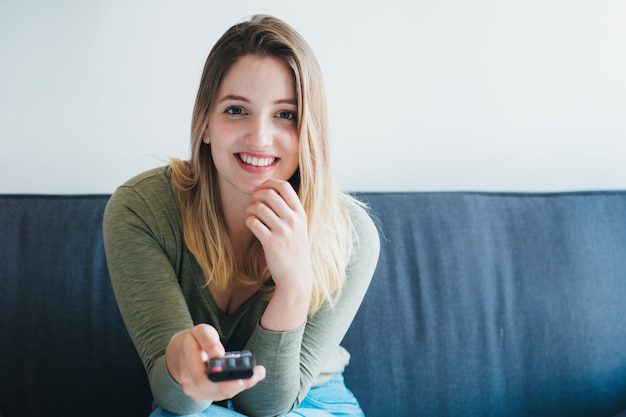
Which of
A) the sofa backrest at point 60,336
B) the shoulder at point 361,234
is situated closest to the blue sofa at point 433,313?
the sofa backrest at point 60,336

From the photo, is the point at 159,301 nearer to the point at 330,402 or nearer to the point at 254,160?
the point at 254,160

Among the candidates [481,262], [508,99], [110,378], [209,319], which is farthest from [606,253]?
[110,378]

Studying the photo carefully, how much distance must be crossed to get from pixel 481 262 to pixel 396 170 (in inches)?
13.4

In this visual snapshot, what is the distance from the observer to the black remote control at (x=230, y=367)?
77 centimetres

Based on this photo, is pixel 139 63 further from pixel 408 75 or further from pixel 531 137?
pixel 531 137

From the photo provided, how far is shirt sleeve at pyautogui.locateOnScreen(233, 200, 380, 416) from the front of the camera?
40.1 inches

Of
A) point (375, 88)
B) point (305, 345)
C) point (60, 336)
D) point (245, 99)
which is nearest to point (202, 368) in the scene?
point (305, 345)

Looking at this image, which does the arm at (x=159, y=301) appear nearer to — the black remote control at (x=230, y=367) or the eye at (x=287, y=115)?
the black remote control at (x=230, y=367)

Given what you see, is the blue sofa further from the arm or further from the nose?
the nose

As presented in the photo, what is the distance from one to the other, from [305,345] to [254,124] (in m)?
0.40

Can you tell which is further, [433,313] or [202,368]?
[433,313]

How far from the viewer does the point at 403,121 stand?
1.59 meters

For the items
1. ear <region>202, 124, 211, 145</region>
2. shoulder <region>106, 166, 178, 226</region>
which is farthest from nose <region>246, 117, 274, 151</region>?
shoulder <region>106, 166, 178, 226</region>

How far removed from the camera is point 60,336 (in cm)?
131
